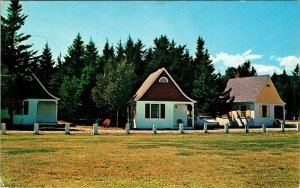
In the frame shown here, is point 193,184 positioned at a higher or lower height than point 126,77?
lower

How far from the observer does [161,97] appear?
116 feet

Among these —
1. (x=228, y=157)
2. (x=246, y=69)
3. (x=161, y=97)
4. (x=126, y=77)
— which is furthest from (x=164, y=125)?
(x=246, y=69)

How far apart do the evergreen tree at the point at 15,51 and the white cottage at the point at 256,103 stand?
22.6m

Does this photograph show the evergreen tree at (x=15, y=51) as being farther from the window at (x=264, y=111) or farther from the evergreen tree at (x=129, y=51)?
the window at (x=264, y=111)

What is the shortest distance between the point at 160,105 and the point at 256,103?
11493 millimetres

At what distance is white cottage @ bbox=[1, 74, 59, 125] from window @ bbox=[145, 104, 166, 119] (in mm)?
9484

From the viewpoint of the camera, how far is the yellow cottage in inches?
1599

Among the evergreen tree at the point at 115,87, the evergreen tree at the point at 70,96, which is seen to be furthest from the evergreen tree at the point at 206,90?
the evergreen tree at the point at 70,96

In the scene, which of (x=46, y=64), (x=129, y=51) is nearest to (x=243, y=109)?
(x=129, y=51)

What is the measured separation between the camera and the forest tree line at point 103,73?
35.3 m

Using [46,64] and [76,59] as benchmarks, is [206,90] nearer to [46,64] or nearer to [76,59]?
[76,59]

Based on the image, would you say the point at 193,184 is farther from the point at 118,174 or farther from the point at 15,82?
the point at 15,82

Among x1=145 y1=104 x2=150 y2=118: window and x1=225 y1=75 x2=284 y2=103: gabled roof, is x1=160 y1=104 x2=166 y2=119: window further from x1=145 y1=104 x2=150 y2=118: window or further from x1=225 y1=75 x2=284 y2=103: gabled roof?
x1=225 y1=75 x2=284 y2=103: gabled roof

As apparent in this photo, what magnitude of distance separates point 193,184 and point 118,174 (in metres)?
2.21
